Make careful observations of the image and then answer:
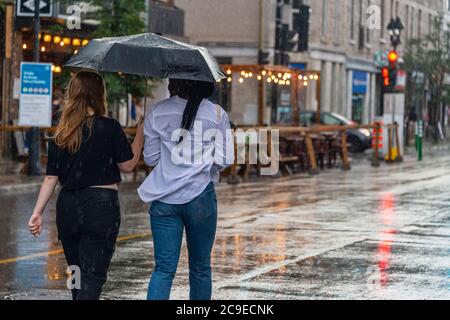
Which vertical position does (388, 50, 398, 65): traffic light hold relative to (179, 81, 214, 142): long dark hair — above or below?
above

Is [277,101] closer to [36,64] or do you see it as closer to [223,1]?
[223,1]

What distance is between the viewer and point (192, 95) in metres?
7.89

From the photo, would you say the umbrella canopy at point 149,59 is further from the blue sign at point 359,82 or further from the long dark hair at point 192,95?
the blue sign at point 359,82

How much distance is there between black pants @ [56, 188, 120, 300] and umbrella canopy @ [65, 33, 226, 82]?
2.73 ft

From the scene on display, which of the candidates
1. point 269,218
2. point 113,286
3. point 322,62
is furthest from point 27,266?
point 322,62

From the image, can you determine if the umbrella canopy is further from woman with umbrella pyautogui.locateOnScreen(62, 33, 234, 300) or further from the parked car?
the parked car

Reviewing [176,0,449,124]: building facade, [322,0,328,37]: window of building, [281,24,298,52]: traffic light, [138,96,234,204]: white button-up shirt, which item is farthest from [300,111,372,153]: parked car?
[138,96,234,204]: white button-up shirt

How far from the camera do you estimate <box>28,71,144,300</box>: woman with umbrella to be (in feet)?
25.1

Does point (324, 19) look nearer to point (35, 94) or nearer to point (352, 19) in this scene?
point (352, 19)

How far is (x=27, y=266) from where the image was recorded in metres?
11.7

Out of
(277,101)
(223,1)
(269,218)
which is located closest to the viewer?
(269,218)

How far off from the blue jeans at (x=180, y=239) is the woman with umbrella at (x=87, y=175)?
0.30m

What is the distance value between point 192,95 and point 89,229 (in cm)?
110

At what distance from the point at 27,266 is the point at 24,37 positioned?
20938mm
